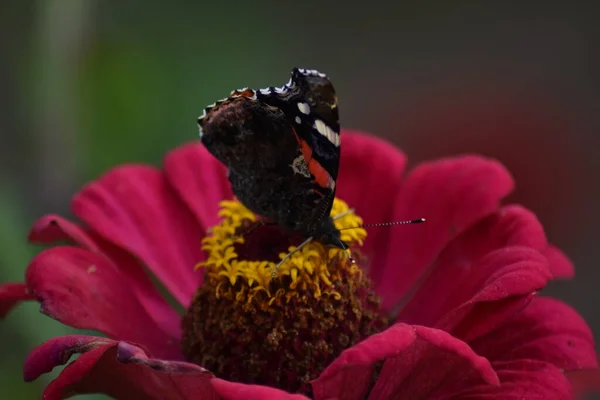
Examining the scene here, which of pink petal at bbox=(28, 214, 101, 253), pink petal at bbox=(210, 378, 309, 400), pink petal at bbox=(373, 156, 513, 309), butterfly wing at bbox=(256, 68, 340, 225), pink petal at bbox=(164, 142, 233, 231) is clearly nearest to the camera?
pink petal at bbox=(210, 378, 309, 400)

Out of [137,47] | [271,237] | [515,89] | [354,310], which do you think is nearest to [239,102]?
[271,237]

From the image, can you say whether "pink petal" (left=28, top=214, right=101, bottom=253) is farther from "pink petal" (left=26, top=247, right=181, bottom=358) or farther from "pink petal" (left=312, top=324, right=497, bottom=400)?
"pink petal" (left=312, top=324, right=497, bottom=400)

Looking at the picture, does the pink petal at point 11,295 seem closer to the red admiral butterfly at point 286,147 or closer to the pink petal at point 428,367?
the red admiral butterfly at point 286,147

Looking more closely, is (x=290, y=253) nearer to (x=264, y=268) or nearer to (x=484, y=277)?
(x=264, y=268)

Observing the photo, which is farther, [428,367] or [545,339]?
[545,339]

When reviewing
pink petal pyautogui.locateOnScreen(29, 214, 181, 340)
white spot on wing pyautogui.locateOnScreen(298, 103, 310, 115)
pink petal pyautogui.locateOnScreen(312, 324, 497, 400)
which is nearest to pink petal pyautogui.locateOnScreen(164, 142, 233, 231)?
pink petal pyautogui.locateOnScreen(29, 214, 181, 340)

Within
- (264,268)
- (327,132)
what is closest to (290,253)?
(264,268)

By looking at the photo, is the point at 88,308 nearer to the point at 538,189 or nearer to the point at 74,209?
the point at 74,209
